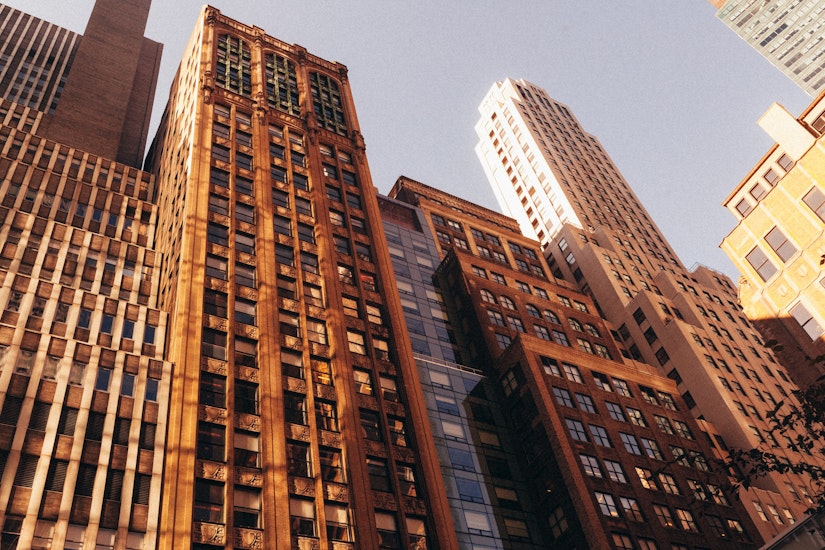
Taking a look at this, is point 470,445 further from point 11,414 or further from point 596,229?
point 596,229

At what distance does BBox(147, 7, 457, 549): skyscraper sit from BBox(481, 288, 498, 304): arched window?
1631 cm

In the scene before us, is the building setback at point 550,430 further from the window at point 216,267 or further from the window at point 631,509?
the window at point 216,267

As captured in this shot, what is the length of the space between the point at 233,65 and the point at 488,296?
39082 mm

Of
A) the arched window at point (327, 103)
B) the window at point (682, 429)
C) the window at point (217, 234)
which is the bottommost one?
the window at point (682, 429)

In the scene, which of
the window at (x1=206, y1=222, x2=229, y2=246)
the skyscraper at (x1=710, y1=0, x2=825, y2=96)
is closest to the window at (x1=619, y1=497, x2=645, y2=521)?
the window at (x1=206, y1=222, x2=229, y2=246)

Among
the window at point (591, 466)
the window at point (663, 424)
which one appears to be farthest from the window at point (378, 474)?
the window at point (663, 424)

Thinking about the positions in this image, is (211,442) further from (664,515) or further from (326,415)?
(664,515)

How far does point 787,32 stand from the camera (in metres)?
158

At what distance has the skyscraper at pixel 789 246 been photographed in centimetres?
4028

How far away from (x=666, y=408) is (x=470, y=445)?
1019 inches

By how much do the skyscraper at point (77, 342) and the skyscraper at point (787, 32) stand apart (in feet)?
441

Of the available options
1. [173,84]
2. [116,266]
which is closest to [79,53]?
[173,84]

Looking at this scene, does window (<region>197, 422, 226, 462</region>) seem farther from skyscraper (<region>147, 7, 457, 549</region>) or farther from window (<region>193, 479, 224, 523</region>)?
window (<region>193, 479, 224, 523</region>)

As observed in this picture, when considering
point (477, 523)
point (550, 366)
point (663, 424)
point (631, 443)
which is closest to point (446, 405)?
point (477, 523)
